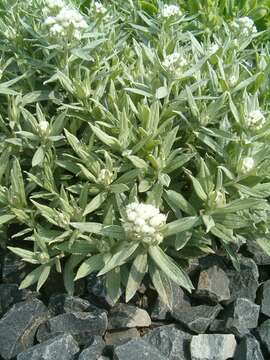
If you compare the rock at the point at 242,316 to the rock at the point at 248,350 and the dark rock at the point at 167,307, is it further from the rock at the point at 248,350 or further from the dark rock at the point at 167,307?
the dark rock at the point at 167,307

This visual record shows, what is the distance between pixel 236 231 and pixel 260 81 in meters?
1.05

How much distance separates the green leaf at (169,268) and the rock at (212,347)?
17.9 inches

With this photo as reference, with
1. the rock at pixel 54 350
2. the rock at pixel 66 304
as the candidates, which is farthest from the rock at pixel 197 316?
the rock at pixel 54 350

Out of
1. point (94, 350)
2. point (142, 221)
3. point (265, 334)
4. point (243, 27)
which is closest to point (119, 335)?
point (94, 350)

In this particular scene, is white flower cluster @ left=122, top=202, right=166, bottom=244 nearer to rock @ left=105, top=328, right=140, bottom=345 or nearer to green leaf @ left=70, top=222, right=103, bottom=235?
green leaf @ left=70, top=222, right=103, bottom=235

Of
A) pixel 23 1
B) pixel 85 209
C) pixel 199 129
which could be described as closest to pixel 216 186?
pixel 199 129

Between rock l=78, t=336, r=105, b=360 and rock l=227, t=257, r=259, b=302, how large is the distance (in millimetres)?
859

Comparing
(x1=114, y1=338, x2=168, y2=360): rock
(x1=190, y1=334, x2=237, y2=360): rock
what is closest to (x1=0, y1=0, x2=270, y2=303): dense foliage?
(x1=114, y1=338, x2=168, y2=360): rock

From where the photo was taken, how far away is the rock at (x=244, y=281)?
138 inches

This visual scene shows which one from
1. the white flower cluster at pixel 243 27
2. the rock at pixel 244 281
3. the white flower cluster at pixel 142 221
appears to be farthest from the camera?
the white flower cluster at pixel 243 27

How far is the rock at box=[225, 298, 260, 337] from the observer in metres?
3.28

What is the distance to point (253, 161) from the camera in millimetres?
3188

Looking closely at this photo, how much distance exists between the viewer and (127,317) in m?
3.30

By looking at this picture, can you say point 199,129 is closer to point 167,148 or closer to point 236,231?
A: point 167,148
